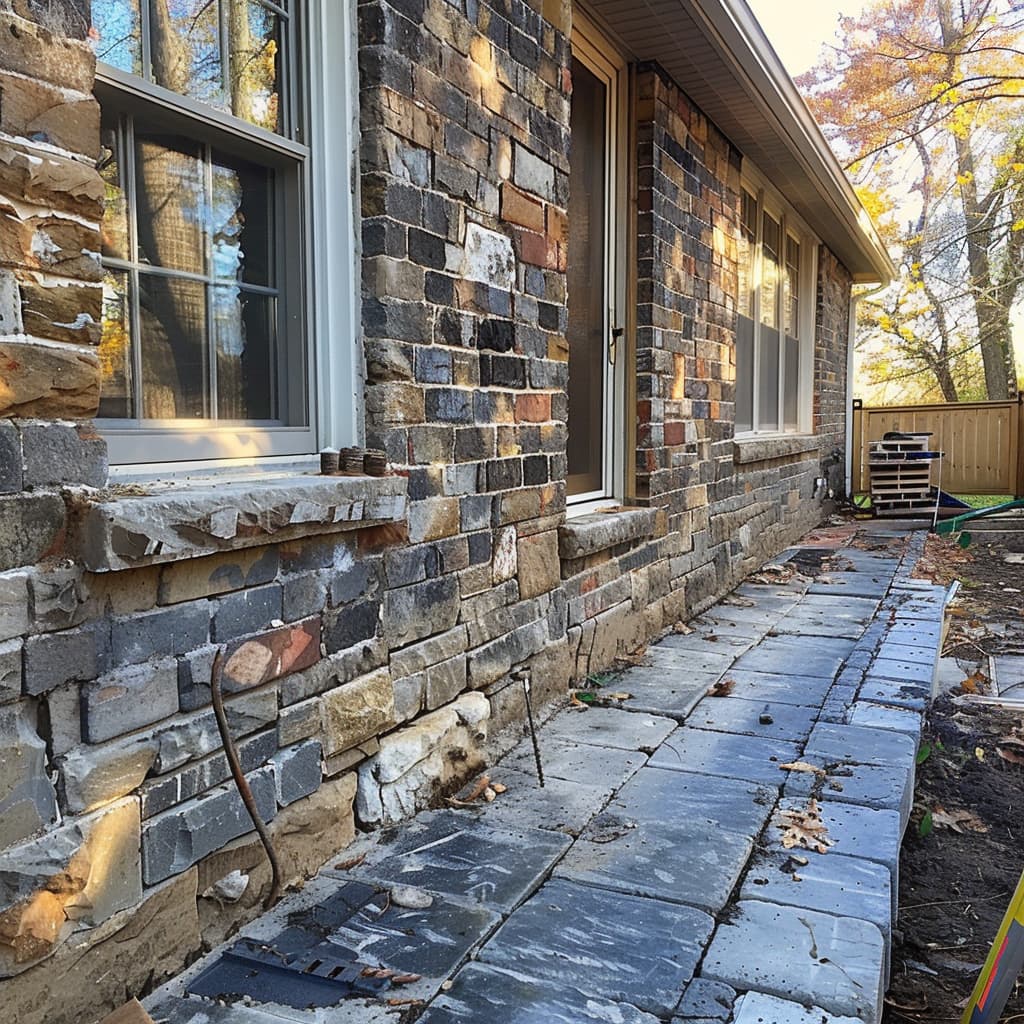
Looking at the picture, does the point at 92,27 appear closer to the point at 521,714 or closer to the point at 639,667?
the point at 521,714

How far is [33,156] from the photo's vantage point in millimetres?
1505

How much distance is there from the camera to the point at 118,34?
1.89 metres

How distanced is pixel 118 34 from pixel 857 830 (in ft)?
8.56

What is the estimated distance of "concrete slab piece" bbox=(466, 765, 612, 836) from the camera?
256 cm

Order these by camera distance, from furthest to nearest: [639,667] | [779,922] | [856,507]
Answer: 1. [856,507]
2. [639,667]
3. [779,922]

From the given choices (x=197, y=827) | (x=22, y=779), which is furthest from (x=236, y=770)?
(x=22, y=779)

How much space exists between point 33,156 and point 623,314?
3478mm

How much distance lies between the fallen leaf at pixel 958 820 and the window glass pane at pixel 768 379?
479cm

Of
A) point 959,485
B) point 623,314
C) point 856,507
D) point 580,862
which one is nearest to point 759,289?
point 623,314

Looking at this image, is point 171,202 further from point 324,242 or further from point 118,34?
point 324,242

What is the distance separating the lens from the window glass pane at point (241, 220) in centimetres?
221

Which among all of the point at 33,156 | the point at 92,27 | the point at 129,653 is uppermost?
the point at 92,27

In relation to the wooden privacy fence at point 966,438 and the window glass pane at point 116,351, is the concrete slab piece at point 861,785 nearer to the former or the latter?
the window glass pane at point 116,351

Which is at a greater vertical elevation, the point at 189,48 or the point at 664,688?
the point at 189,48
